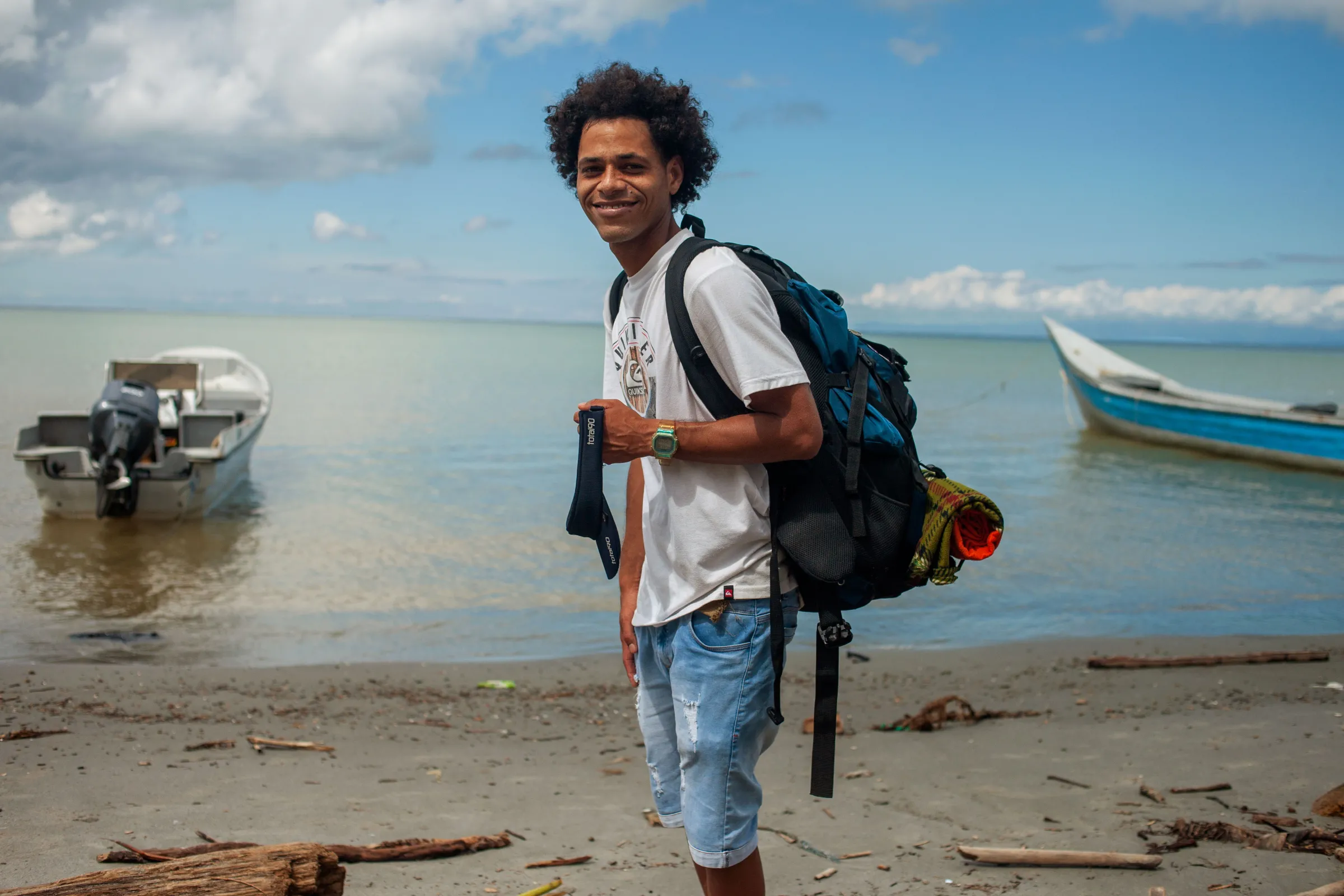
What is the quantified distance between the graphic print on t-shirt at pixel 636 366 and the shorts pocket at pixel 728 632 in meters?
0.50

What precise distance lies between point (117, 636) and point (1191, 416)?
72.9 feet

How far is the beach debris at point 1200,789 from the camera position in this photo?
14.3ft

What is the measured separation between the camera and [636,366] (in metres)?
2.45

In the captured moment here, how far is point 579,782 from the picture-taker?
486 cm

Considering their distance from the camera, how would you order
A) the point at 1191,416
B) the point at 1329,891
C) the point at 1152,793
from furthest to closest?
the point at 1191,416, the point at 1152,793, the point at 1329,891

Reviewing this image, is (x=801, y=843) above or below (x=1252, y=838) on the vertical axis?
below

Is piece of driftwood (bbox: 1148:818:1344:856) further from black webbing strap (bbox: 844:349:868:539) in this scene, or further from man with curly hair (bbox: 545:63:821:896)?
black webbing strap (bbox: 844:349:868:539)

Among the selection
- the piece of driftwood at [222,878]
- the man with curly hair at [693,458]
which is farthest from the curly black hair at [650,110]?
the piece of driftwood at [222,878]

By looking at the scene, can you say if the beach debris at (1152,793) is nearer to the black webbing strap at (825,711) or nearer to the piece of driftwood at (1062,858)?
the piece of driftwood at (1062,858)

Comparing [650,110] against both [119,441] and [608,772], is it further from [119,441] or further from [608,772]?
[119,441]

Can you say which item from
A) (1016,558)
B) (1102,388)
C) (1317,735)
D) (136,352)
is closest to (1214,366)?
(1102,388)

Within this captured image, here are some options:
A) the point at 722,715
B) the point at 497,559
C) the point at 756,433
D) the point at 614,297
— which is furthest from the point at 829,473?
the point at 497,559

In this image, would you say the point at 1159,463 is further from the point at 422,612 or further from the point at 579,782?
the point at 579,782

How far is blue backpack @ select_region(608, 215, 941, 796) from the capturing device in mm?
2252
